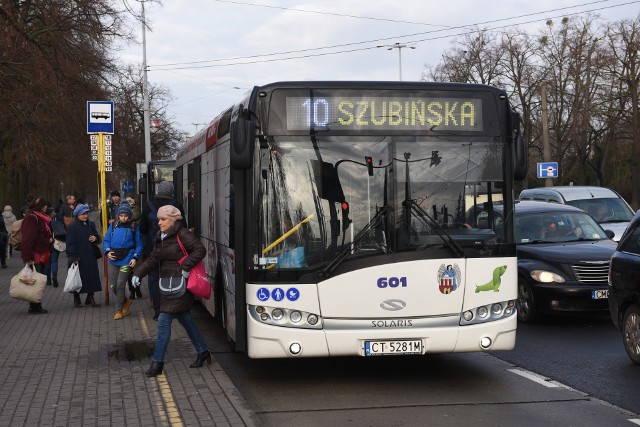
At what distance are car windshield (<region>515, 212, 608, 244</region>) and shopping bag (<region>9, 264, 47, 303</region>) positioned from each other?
7.15 metres

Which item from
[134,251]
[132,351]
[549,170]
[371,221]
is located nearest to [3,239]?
[134,251]

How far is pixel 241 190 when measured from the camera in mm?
8586

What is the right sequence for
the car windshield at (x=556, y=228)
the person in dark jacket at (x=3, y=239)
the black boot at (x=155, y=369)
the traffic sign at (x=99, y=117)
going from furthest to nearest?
the person in dark jacket at (x=3, y=239)
the traffic sign at (x=99, y=117)
the car windshield at (x=556, y=228)
the black boot at (x=155, y=369)

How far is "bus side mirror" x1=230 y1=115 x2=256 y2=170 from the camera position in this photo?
26.5 feet

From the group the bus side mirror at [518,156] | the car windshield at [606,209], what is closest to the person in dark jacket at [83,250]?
the bus side mirror at [518,156]

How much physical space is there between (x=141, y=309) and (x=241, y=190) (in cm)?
709

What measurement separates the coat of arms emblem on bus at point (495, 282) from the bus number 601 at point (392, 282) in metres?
0.69

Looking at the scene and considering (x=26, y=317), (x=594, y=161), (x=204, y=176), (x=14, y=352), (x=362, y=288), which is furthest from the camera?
(x=594, y=161)

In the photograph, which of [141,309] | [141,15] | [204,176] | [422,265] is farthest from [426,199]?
[141,15]

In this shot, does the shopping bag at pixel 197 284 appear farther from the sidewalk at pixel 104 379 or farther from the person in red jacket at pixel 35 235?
the person in red jacket at pixel 35 235

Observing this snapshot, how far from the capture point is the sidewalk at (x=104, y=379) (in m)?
7.37

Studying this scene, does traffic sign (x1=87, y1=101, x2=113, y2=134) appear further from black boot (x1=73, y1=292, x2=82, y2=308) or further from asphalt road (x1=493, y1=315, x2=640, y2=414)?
asphalt road (x1=493, y1=315, x2=640, y2=414)

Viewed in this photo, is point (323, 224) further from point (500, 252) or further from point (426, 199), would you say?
point (500, 252)

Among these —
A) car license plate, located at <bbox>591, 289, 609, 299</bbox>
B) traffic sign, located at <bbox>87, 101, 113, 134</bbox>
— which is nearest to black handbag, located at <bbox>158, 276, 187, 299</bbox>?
car license plate, located at <bbox>591, 289, 609, 299</bbox>
